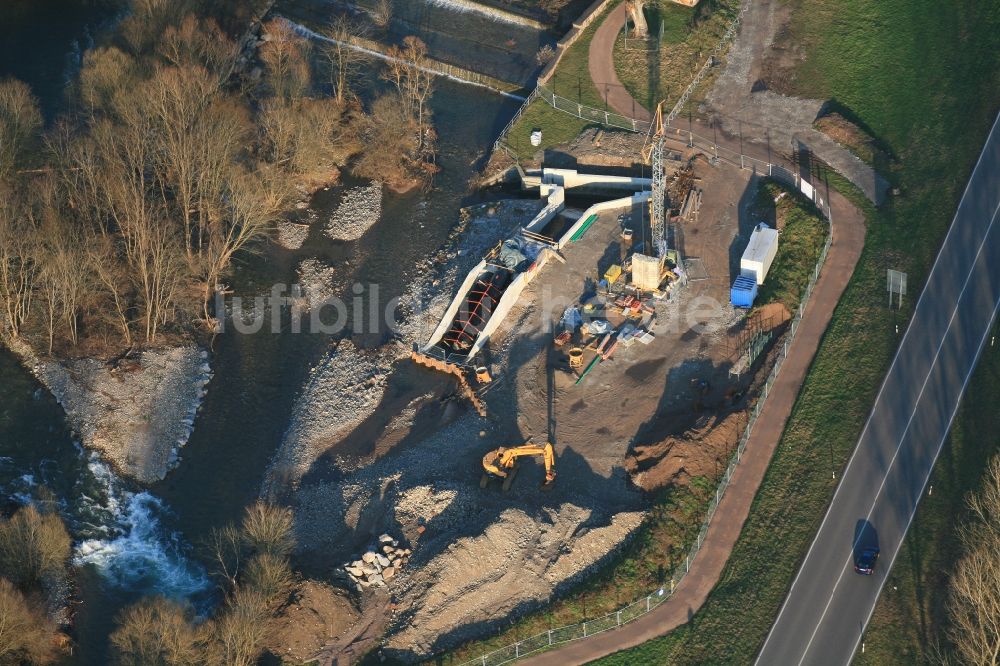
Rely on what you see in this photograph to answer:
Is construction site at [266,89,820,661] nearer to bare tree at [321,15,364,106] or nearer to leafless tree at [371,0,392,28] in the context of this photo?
bare tree at [321,15,364,106]

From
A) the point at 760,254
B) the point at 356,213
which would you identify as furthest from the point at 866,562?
the point at 356,213

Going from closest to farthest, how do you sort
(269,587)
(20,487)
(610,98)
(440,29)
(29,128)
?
(269,587), (20,487), (29,128), (610,98), (440,29)

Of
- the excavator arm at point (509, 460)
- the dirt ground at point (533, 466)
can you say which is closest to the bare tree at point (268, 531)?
the dirt ground at point (533, 466)

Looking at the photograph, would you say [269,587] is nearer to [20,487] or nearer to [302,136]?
[20,487]

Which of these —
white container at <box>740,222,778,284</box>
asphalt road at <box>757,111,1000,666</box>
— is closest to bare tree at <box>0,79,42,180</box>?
white container at <box>740,222,778,284</box>

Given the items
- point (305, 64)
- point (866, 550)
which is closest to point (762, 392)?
point (866, 550)
